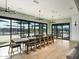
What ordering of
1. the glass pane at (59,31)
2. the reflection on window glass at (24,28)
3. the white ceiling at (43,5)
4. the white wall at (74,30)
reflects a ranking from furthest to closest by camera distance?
the glass pane at (59,31), the white wall at (74,30), the reflection on window glass at (24,28), the white ceiling at (43,5)

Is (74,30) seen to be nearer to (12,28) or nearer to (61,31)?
(61,31)

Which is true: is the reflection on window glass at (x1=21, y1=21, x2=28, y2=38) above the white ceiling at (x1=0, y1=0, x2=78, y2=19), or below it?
below

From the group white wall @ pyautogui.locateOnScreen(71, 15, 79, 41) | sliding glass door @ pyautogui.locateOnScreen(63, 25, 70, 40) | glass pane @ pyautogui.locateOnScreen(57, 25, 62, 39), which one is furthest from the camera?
glass pane @ pyautogui.locateOnScreen(57, 25, 62, 39)

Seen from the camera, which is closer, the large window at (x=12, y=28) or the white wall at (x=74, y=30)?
the large window at (x=12, y=28)

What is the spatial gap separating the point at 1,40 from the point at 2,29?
96 centimetres

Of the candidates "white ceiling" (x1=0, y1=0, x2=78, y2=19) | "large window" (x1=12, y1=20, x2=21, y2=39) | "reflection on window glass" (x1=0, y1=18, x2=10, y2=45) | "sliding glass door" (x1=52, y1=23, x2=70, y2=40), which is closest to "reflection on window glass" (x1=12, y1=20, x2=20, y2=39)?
"large window" (x1=12, y1=20, x2=21, y2=39)

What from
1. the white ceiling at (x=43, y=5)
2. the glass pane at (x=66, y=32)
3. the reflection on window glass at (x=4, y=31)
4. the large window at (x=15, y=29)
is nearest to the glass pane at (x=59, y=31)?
the glass pane at (x=66, y=32)

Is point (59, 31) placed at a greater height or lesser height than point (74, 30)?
lesser

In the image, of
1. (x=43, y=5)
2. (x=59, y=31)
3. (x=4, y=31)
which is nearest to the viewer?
(x=43, y=5)

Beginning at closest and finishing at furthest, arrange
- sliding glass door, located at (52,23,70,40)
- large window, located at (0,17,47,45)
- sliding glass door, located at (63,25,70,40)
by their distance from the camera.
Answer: large window, located at (0,17,47,45) → sliding glass door, located at (63,25,70,40) → sliding glass door, located at (52,23,70,40)

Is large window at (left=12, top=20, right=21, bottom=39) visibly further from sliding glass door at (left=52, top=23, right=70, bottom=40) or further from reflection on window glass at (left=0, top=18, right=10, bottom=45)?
sliding glass door at (left=52, top=23, right=70, bottom=40)

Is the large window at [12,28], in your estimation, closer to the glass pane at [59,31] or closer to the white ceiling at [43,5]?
the white ceiling at [43,5]

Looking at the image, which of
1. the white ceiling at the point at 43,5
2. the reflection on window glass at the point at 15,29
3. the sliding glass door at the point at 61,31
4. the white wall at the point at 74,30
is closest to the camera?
the white ceiling at the point at 43,5

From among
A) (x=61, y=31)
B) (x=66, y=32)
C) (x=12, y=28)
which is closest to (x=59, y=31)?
(x=61, y=31)
